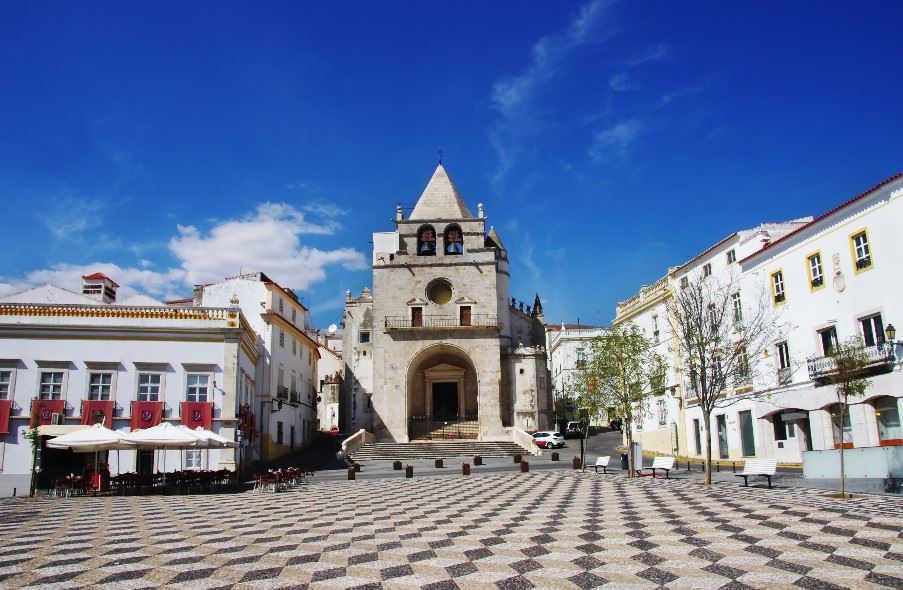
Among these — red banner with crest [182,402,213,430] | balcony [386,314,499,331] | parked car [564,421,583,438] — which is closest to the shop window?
red banner with crest [182,402,213,430]

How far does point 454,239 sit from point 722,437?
23.7m

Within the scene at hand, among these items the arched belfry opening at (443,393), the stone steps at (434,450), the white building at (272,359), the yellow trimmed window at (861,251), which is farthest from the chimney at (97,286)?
the yellow trimmed window at (861,251)

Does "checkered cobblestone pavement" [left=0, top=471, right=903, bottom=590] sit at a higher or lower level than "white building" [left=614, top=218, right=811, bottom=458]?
lower

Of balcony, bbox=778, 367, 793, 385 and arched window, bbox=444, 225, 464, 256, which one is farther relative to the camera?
arched window, bbox=444, 225, 464, 256

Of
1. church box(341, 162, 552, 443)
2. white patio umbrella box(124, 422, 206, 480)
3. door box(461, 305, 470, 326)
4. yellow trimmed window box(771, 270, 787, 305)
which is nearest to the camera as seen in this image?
white patio umbrella box(124, 422, 206, 480)

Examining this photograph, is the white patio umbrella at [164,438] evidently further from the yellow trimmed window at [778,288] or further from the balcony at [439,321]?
the balcony at [439,321]

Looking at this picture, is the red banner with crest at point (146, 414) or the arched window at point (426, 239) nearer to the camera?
the red banner with crest at point (146, 414)

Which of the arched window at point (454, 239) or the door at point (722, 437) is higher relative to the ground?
the arched window at point (454, 239)

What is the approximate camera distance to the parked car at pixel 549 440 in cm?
4231

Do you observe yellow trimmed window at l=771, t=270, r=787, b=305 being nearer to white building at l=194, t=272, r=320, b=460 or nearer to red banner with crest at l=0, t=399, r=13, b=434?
white building at l=194, t=272, r=320, b=460

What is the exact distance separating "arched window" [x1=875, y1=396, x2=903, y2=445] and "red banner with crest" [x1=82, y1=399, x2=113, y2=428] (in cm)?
2842

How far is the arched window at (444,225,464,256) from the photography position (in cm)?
4962

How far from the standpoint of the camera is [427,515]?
13.9 meters

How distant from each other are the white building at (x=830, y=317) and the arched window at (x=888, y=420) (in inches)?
1.3
